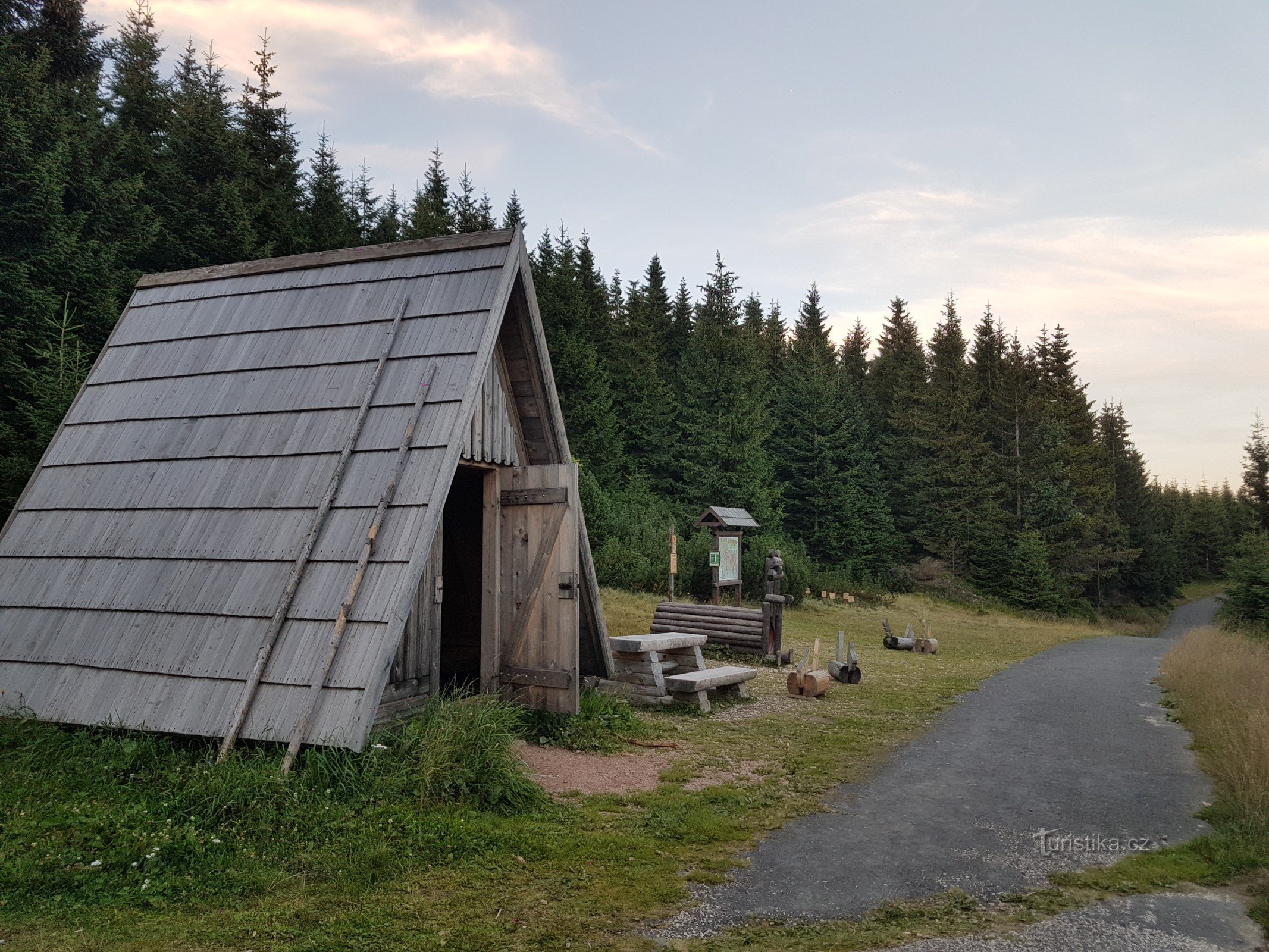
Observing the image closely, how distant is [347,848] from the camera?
478 cm

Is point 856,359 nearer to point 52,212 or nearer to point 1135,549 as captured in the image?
point 1135,549

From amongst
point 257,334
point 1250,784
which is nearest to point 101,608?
point 257,334

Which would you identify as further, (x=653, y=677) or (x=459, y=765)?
(x=653, y=677)

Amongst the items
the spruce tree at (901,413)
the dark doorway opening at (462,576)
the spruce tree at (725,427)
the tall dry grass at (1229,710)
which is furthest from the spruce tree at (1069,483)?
the dark doorway opening at (462,576)

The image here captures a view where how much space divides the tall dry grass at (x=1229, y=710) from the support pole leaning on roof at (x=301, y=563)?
7.07m

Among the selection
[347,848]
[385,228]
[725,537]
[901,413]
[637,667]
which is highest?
[385,228]

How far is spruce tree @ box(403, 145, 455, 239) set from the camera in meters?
38.4

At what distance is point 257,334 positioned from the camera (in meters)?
8.30

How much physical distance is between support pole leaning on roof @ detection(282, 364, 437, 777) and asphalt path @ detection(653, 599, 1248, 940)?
2.74 metres

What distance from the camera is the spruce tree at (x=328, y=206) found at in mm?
29906

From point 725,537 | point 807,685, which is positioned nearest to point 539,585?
point 807,685

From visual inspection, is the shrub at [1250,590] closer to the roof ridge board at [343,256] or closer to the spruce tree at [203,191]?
the roof ridge board at [343,256]

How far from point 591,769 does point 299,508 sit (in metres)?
3.41

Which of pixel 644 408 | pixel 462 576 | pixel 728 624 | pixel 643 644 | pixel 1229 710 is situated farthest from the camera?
pixel 644 408
